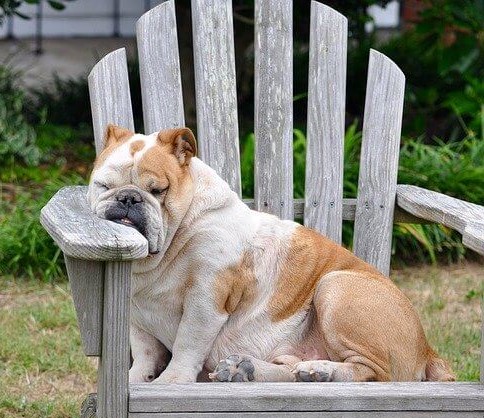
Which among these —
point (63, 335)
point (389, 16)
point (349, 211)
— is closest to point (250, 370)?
point (349, 211)

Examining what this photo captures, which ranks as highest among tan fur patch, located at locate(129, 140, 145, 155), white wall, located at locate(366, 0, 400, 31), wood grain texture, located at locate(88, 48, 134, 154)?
tan fur patch, located at locate(129, 140, 145, 155)

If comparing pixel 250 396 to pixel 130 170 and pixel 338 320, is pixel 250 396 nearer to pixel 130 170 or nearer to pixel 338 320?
pixel 338 320

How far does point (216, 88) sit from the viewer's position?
12.2 feet

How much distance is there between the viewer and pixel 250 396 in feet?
8.25

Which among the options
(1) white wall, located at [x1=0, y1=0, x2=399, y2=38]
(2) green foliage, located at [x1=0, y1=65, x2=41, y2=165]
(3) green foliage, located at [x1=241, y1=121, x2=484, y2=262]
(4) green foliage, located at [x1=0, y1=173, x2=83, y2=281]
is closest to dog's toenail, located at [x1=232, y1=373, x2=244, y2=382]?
(4) green foliage, located at [x1=0, y1=173, x2=83, y2=281]

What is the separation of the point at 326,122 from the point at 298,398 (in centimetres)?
145

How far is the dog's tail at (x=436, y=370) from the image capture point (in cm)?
295

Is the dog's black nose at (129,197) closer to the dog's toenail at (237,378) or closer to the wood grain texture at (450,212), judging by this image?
the dog's toenail at (237,378)

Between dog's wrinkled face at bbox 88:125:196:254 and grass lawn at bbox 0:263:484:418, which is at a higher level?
dog's wrinkled face at bbox 88:125:196:254

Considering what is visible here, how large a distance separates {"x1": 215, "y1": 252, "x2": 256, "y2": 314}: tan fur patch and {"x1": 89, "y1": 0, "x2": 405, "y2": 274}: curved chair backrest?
0.77m

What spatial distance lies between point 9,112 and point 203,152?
10.9 feet

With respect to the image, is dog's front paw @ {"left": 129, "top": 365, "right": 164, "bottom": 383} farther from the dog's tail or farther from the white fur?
the dog's tail

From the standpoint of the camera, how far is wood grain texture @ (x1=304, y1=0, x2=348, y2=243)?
3.72m

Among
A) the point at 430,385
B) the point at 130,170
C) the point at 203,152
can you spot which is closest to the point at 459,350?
the point at 203,152
